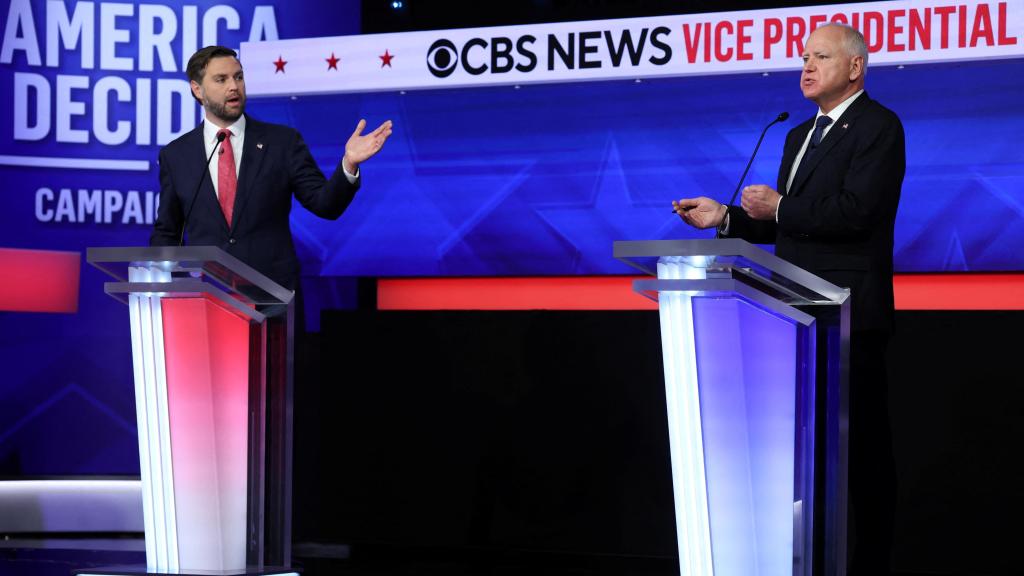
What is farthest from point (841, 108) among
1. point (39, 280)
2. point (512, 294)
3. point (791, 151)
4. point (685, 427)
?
point (39, 280)

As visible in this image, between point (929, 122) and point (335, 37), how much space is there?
2041 millimetres

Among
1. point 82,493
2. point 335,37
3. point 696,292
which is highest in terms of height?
point 335,37

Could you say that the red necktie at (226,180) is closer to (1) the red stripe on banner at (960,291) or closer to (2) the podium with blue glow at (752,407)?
(2) the podium with blue glow at (752,407)

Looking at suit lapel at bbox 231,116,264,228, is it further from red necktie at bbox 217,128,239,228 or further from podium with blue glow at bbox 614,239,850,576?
podium with blue glow at bbox 614,239,850,576

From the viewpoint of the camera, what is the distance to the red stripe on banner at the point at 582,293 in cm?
389

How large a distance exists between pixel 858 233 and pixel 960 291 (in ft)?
5.43

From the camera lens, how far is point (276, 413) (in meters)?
2.71

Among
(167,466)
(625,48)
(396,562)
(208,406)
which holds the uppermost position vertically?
(625,48)

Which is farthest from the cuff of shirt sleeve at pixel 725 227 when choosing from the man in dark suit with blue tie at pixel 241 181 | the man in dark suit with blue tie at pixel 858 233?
the man in dark suit with blue tie at pixel 241 181

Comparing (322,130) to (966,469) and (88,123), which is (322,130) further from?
(966,469)

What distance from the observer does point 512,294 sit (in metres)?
4.36

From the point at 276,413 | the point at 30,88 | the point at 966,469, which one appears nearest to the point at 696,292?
the point at 276,413

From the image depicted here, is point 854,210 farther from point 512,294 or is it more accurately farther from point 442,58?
point 442,58

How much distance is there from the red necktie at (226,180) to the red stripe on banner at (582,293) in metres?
1.11
